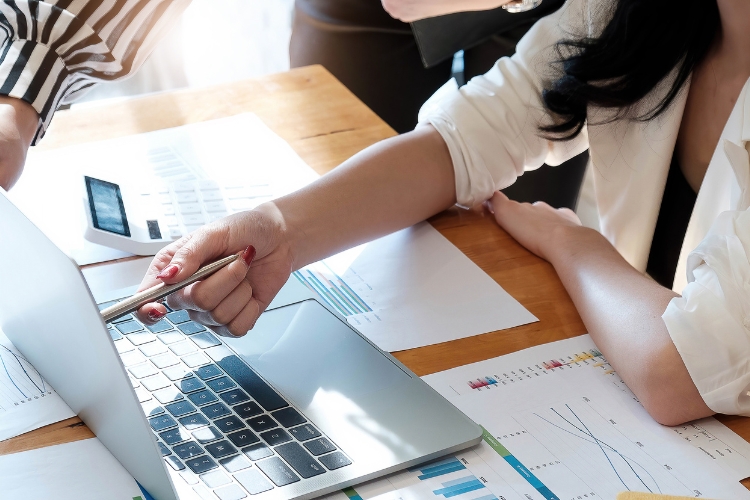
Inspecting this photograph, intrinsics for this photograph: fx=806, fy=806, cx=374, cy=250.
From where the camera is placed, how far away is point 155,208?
955 millimetres

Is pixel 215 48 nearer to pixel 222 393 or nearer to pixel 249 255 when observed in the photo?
pixel 249 255

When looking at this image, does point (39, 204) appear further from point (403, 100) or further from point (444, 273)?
point (403, 100)

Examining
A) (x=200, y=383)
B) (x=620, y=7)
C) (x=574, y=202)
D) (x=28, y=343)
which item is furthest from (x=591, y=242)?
(x=574, y=202)

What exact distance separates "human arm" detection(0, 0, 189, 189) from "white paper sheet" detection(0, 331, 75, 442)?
237 millimetres

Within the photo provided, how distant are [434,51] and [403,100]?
0.23 meters

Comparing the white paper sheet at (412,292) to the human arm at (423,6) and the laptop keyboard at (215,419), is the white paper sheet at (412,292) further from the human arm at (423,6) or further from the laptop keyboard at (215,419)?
the human arm at (423,6)

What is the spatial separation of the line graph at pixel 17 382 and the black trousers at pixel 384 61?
1.15 meters

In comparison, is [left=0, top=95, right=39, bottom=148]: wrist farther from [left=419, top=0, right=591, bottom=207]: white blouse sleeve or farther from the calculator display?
[left=419, top=0, right=591, bottom=207]: white blouse sleeve

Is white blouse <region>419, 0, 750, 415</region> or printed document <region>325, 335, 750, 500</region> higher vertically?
white blouse <region>419, 0, 750, 415</region>

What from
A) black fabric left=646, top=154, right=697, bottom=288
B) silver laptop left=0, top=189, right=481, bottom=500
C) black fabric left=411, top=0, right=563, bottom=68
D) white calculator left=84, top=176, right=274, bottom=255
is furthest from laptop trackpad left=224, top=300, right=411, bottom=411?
black fabric left=411, top=0, right=563, bottom=68

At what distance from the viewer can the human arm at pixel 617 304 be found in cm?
70

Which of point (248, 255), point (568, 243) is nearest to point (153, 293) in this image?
point (248, 255)

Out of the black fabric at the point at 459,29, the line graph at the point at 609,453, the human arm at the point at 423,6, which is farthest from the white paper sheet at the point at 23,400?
the black fabric at the point at 459,29

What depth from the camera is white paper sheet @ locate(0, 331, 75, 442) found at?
25.2 inches
